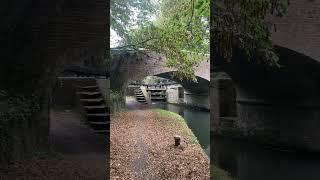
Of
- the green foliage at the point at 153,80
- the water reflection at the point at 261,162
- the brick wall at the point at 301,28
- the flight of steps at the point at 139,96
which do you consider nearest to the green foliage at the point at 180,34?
the green foliage at the point at 153,80

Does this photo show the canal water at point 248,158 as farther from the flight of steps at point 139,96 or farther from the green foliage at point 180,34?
the green foliage at point 180,34

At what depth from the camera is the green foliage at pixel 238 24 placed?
2795 millimetres

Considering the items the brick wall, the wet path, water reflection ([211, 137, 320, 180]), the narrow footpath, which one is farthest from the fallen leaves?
the brick wall

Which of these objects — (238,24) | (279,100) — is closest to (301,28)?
(279,100)

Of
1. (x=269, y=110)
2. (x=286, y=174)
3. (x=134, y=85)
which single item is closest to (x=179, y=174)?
(x=134, y=85)

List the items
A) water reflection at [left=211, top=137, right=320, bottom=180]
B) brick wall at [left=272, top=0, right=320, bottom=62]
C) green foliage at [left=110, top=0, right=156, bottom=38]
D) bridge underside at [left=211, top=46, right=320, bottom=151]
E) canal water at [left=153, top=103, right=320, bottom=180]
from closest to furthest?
green foliage at [left=110, top=0, right=156, bottom=38], canal water at [left=153, top=103, right=320, bottom=180], water reflection at [left=211, top=137, right=320, bottom=180], bridge underside at [left=211, top=46, right=320, bottom=151], brick wall at [left=272, top=0, right=320, bottom=62]

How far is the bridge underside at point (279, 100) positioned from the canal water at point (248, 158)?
0.46 ft

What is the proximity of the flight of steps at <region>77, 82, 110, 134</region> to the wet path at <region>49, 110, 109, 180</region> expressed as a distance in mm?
58

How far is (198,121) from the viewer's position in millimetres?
2826

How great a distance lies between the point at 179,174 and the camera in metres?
2.63

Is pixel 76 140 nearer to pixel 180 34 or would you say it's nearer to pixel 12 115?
pixel 12 115

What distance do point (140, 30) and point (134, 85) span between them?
1.30 ft

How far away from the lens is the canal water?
2891 mm

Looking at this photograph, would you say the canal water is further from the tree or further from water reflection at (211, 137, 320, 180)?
the tree
